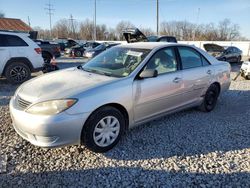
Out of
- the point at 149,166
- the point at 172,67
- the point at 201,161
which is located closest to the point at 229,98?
the point at 172,67

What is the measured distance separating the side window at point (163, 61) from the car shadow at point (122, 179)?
170cm

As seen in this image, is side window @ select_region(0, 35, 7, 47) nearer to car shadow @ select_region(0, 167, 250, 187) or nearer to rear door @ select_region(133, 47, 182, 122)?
rear door @ select_region(133, 47, 182, 122)

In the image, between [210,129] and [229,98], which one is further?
[229,98]

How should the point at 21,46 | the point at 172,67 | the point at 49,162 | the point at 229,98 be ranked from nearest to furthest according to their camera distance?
the point at 49,162 < the point at 172,67 < the point at 229,98 < the point at 21,46

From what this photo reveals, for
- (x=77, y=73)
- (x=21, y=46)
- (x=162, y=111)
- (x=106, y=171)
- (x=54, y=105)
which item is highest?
(x=21, y=46)

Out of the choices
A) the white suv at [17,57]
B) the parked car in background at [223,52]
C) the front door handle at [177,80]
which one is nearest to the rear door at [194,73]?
the front door handle at [177,80]

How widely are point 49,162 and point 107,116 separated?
98cm

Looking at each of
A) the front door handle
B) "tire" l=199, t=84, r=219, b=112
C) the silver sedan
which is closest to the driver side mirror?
the silver sedan

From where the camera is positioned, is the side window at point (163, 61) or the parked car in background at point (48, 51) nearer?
the side window at point (163, 61)

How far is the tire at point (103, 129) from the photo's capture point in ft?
10.3

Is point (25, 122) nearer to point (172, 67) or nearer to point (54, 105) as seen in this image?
point (54, 105)

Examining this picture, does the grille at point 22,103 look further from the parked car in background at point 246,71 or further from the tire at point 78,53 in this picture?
the tire at point 78,53

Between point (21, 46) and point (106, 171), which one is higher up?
point (21, 46)

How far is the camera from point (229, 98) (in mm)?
6461
